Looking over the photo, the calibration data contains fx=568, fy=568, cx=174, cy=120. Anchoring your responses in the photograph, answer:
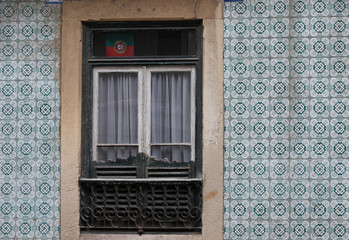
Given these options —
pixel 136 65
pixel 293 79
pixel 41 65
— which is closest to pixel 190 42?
pixel 136 65

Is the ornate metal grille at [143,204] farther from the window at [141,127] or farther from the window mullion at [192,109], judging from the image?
the window mullion at [192,109]

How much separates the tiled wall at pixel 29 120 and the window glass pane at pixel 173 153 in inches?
44.1

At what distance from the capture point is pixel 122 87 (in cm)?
653

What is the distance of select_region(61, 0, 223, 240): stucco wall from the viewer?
6.20 metres

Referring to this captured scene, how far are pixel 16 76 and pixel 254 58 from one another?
106 inches

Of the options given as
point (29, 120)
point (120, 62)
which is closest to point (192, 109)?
point (120, 62)

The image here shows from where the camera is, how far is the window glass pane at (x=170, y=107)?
6430 millimetres

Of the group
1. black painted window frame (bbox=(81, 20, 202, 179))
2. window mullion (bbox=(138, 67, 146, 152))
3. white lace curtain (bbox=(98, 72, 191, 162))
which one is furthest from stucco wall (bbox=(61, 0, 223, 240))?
window mullion (bbox=(138, 67, 146, 152))

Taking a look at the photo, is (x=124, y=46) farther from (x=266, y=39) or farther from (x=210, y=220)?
(x=210, y=220)

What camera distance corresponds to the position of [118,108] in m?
6.53

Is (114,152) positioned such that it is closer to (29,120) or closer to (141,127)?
(141,127)

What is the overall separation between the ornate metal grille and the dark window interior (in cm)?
146

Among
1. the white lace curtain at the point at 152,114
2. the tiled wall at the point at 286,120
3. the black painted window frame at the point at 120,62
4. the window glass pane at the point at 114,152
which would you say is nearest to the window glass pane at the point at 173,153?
the white lace curtain at the point at 152,114

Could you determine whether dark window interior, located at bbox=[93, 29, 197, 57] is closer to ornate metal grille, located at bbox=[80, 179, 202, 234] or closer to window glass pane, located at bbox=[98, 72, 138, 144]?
window glass pane, located at bbox=[98, 72, 138, 144]
